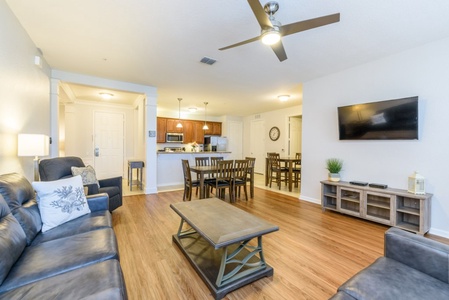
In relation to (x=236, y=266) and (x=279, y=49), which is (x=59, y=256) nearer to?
(x=236, y=266)

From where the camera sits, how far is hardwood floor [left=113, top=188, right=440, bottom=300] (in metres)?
1.65

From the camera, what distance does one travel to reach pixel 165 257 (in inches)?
83.7

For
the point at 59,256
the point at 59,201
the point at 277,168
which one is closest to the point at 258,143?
the point at 277,168

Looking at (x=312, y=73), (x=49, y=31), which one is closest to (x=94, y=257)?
(x=49, y=31)

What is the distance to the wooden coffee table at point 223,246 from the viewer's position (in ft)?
5.31

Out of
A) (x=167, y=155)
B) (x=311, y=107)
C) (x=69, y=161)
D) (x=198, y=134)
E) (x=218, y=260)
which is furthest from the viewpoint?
(x=198, y=134)

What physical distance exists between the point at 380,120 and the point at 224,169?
2.84 meters

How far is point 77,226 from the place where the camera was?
1.81 m

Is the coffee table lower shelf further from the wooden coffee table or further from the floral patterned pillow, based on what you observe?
the floral patterned pillow

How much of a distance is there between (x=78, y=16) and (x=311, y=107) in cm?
412

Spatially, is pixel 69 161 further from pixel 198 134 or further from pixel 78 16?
pixel 198 134

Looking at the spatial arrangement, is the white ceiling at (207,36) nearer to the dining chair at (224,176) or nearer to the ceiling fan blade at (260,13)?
the ceiling fan blade at (260,13)

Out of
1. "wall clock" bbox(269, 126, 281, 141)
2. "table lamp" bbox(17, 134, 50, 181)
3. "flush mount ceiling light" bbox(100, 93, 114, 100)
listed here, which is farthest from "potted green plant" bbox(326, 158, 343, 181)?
"flush mount ceiling light" bbox(100, 93, 114, 100)

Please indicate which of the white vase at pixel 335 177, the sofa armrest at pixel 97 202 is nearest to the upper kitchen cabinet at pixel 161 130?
the sofa armrest at pixel 97 202
